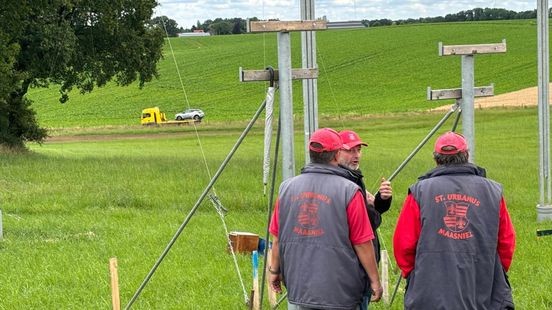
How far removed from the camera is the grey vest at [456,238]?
4.95m

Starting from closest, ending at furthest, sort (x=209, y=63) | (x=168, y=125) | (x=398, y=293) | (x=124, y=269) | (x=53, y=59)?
1. (x=398, y=293)
2. (x=124, y=269)
3. (x=53, y=59)
4. (x=168, y=125)
5. (x=209, y=63)

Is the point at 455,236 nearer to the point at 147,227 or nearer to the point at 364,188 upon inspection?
the point at 364,188

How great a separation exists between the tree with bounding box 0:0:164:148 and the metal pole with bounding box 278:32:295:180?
62.8ft

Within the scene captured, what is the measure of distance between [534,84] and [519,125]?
15.6 m

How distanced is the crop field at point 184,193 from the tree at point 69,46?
191cm

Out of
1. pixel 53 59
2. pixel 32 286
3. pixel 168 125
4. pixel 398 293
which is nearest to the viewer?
pixel 398 293

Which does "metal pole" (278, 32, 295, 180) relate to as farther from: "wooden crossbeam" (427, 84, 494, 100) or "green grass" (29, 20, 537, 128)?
"green grass" (29, 20, 537, 128)

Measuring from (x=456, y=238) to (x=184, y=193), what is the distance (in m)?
11.7

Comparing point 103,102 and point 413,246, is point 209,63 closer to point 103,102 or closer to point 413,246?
point 103,102

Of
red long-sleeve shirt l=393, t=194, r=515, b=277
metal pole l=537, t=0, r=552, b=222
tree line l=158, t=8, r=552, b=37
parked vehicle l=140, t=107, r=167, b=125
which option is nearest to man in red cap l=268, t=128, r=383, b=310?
red long-sleeve shirt l=393, t=194, r=515, b=277

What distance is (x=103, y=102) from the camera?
2375 inches

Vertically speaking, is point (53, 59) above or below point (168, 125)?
above

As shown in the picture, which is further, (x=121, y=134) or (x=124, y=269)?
(x=121, y=134)

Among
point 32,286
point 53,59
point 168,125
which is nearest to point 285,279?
point 32,286
